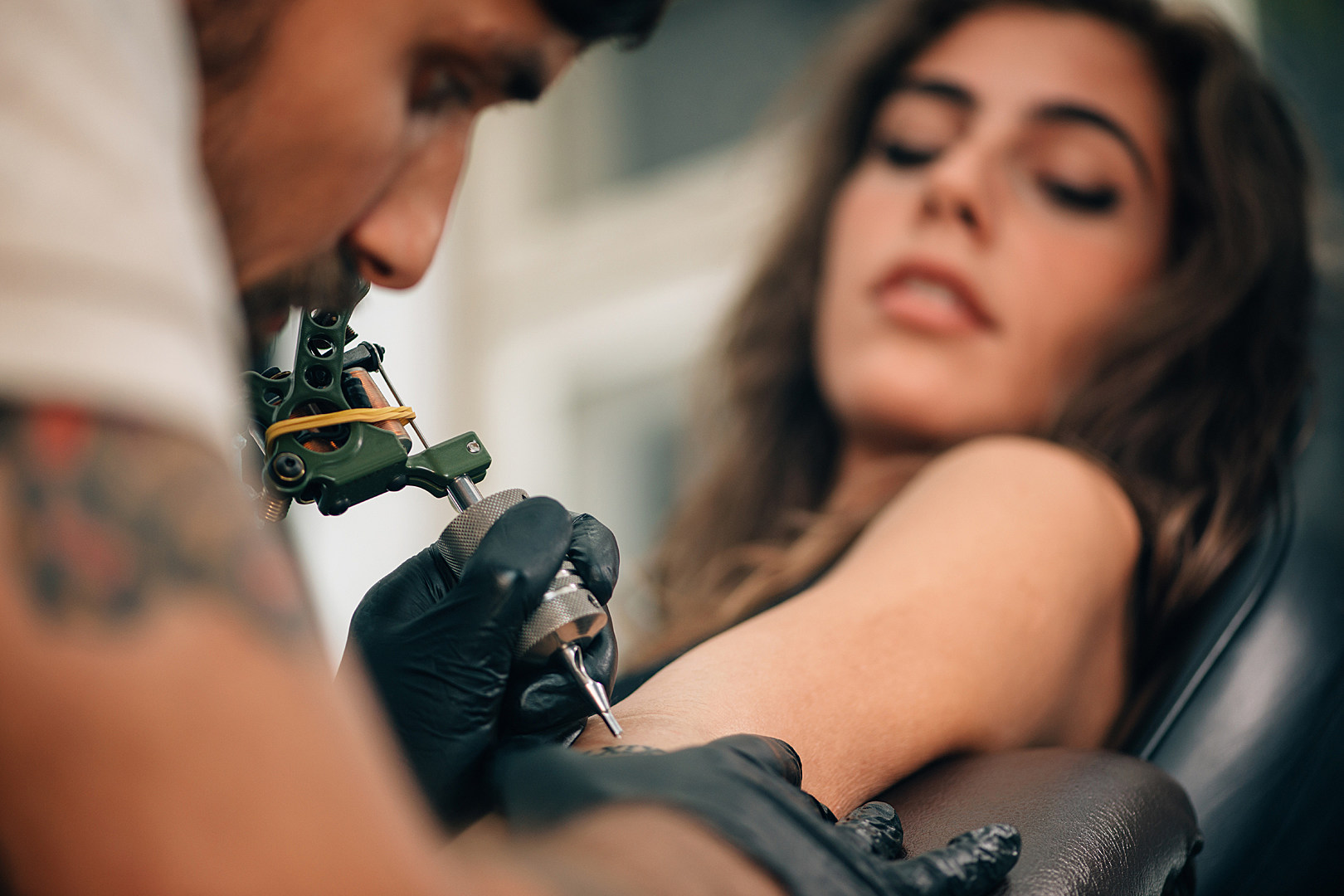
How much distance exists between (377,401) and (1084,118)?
2.97ft

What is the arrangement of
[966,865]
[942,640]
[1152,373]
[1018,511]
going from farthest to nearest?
[1152,373], [1018,511], [942,640], [966,865]

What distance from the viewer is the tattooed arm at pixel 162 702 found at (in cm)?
27

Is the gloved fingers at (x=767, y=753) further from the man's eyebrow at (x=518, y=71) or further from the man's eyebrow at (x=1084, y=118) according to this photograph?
the man's eyebrow at (x=1084, y=118)

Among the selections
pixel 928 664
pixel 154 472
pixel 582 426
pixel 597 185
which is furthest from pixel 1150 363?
pixel 597 185

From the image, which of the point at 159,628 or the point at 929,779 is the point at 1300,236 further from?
the point at 159,628

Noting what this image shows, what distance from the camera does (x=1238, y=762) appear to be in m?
0.83

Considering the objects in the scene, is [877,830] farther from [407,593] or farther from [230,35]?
[230,35]

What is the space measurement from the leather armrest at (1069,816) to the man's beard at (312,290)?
446mm

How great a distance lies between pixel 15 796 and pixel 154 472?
83 millimetres

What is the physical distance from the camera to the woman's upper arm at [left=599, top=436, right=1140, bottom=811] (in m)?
0.67

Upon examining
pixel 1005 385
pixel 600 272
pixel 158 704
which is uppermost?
pixel 1005 385

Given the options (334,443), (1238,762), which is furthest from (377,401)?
(1238,762)

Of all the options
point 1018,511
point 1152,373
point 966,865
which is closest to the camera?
point 966,865

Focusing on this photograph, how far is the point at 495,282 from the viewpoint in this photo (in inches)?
146
